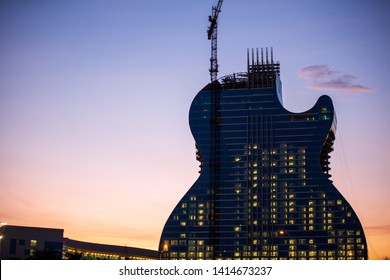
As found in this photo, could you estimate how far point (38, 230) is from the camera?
7844 inches
